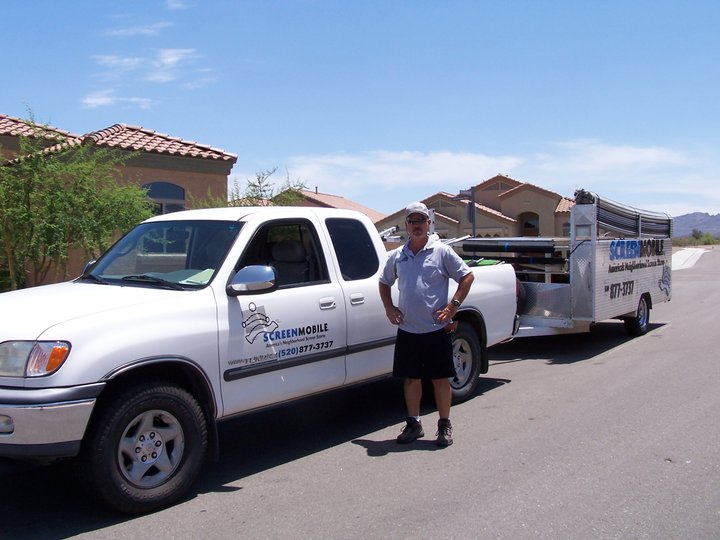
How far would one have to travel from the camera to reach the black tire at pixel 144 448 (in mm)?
4180

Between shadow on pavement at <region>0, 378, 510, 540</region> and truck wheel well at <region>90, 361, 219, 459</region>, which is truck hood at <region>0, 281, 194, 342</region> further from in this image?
shadow on pavement at <region>0, 378, 510, 540</region>

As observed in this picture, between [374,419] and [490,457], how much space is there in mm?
1470

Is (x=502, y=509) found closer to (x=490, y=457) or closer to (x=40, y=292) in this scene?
(x=490, y=457)

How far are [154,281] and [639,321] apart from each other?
8.79 m

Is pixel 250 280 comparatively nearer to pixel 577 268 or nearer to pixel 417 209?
pixel 417 209

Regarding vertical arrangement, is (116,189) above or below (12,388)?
above

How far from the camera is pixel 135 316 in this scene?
173 inches

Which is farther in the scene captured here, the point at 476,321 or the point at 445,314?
the point at 476,321

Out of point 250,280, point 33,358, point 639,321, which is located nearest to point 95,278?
point 250,280

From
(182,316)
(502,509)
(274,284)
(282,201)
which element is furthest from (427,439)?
(282,201)

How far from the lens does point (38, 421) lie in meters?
3.93

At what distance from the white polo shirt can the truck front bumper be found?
265 centimetres

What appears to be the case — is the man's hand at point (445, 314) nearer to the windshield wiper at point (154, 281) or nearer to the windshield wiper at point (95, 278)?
the windshield wiper at point (154, 281)

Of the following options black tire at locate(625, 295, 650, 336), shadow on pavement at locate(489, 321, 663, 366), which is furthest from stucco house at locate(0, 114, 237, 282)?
black tire at locate(625, 295, 650, 336)
